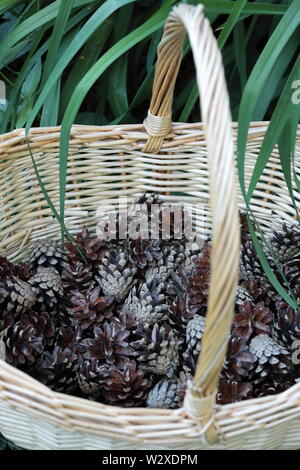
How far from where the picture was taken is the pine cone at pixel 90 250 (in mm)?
939

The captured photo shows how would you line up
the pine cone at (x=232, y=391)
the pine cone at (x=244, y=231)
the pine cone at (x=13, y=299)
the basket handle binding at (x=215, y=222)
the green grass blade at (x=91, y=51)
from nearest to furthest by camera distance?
the basket handle binding at (x=215, y=222) < the pine cone at (x=232, y=391) < the pine cone at (x=13, y=299) < the pine cone at (x=244, y=231) < the green grass blade at (x=91, y=51)

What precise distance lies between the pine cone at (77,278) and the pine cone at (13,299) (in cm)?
6

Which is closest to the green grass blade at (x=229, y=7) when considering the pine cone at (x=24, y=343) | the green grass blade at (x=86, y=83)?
the green grass blade at (x=86, y=83)

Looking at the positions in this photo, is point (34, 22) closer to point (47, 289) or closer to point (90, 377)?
point (47, 289)

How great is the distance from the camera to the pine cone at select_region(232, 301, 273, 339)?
829 mm

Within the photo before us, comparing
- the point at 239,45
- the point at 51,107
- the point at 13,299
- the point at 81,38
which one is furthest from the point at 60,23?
the point at 13,299

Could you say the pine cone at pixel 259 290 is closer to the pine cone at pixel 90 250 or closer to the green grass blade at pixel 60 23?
the pine cone at pixel 90 250

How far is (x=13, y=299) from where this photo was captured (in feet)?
2.79

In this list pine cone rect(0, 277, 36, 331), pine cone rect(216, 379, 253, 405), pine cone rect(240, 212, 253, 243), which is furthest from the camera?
pine cone rect(240, 212, 253, 243)

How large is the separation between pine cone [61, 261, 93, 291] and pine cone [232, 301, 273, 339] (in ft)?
0.69

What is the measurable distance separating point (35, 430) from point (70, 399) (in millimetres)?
68

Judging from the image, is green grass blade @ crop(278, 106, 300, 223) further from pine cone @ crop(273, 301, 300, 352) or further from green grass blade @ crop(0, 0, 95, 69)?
green grass blade @ crop(0, 0, 95, 69)

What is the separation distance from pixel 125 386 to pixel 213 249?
0.99 ft

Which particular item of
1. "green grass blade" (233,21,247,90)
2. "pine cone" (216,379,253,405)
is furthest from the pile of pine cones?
"green grass blade" (233,21,247,90)
